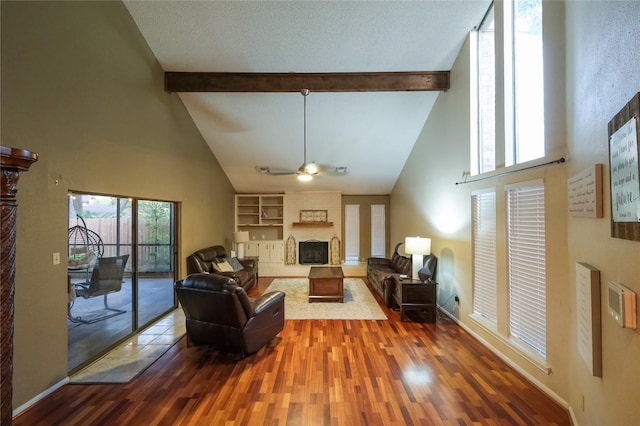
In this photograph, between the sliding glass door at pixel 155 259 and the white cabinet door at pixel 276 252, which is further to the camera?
the white cabinet door at pixel 276 252

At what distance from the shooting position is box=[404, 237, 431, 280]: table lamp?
4.22 metres

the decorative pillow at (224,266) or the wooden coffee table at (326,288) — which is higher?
the decorative pillow at (224,266)

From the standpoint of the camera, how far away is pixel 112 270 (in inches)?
132

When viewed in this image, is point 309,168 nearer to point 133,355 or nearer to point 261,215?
point 133,355

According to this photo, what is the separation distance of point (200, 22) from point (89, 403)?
441cm

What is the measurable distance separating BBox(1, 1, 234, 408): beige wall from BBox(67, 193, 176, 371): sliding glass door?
228mm

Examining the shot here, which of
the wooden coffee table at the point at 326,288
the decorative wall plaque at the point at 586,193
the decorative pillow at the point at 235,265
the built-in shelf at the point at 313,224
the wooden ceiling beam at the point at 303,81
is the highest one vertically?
the wooden ceiling beam at the point at 303,81

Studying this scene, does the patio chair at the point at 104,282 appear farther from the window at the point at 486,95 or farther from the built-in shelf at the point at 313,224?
the window at the point at 486,95

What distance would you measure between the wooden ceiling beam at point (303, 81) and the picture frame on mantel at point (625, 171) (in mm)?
3369

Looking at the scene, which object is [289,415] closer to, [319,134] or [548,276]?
[548,276]

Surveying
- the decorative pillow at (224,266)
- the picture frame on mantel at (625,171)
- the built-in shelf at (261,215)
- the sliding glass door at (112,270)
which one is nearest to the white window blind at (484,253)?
the picture frame on mantel at (625,171)

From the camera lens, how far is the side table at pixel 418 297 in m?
3.96

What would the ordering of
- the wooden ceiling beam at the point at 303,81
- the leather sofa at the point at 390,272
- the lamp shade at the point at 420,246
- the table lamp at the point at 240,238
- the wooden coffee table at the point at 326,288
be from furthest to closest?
the table lamp at the point at 240,238 → the wooden coffee table at the point at 326,288 → the leather sofa at the point at 390,272 → the wooden ceiling beam at the point at 303,81 → the lamp shade at the point at 420,246

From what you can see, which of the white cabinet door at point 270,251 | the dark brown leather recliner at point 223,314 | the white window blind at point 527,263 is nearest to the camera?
the white window blind at point 527,263
